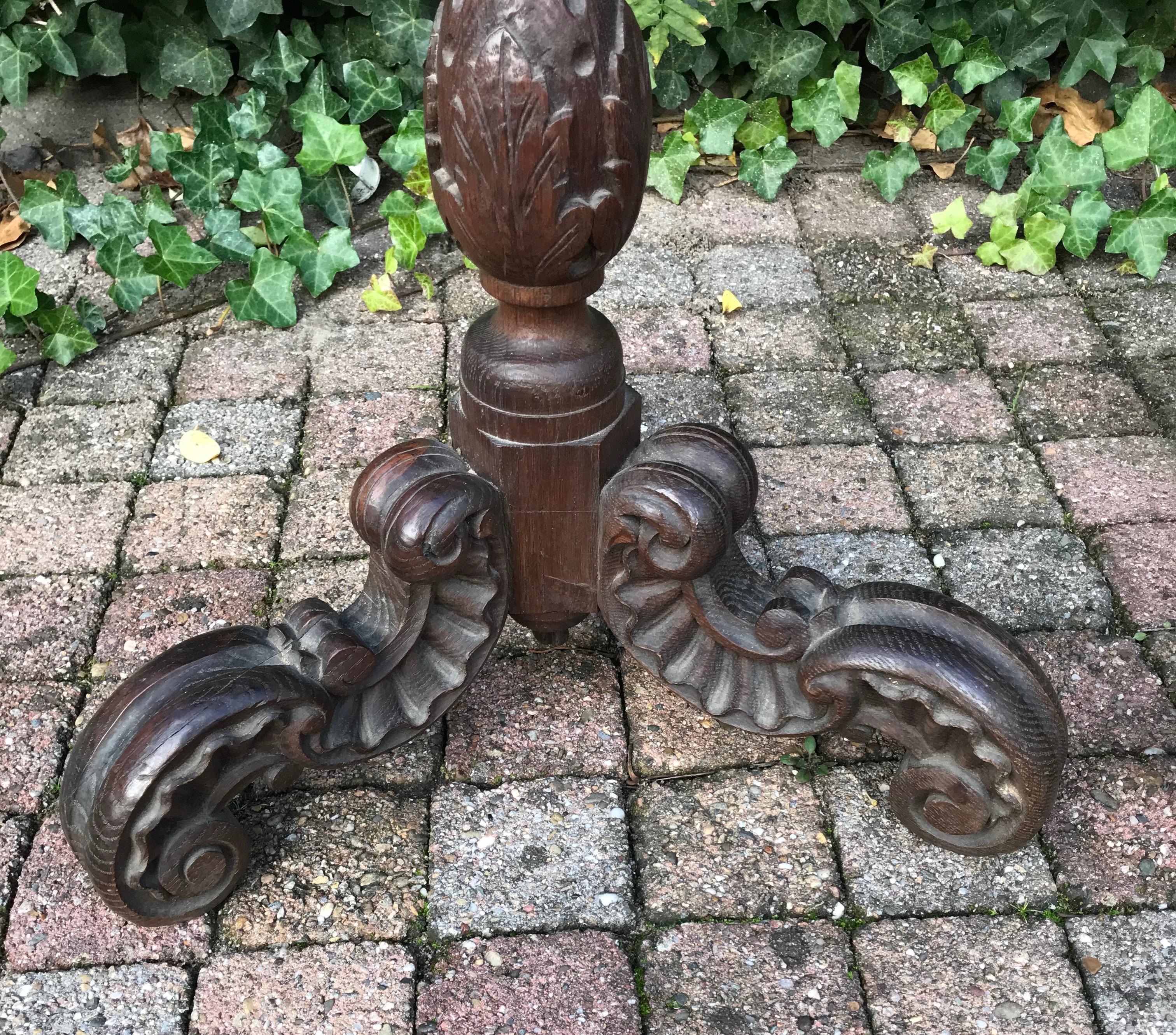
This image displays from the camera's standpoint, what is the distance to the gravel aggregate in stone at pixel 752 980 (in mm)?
1582

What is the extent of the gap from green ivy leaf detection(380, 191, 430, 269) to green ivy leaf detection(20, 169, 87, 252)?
76 centimetres

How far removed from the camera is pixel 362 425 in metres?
2.61

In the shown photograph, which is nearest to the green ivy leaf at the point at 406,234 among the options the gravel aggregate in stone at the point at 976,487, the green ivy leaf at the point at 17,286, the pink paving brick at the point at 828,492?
the green ivy leaf at the point at 17,286

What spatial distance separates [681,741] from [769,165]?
1927 millimetres

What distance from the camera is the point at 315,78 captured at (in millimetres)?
3299

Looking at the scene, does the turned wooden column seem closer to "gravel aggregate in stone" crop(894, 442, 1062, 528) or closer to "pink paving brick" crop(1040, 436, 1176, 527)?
"gravel aggregate in stone" crop(894, 442, 1062, 528)

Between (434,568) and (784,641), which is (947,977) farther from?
(434,568)

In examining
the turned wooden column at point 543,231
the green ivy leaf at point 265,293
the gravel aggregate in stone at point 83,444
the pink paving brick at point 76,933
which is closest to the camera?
the turned wooden column at point 543,231

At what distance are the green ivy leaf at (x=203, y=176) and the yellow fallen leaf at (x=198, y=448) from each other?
84cm

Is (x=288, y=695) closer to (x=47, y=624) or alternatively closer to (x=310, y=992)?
(x=310, y=992)

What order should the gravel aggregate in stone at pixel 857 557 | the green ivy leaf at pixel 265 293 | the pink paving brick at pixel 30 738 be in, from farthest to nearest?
the green ivy leaf at pixel 265 293
the gravel aggregate in stone at pixel 857 557
the pink paving brick at pixel 30 738

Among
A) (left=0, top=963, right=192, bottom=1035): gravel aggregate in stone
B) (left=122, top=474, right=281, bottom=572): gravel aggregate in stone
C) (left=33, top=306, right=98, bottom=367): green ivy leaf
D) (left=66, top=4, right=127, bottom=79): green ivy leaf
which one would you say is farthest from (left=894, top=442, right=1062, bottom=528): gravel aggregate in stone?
(left=66, top=4, right=127, bottom=79): green ivy leaf

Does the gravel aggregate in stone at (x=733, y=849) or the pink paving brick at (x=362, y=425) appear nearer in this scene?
the gravel aggregate in stone at (x=733, y=849)

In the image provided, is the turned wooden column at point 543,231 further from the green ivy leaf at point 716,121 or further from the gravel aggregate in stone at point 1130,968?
the green ivy leaf at point 716,121
